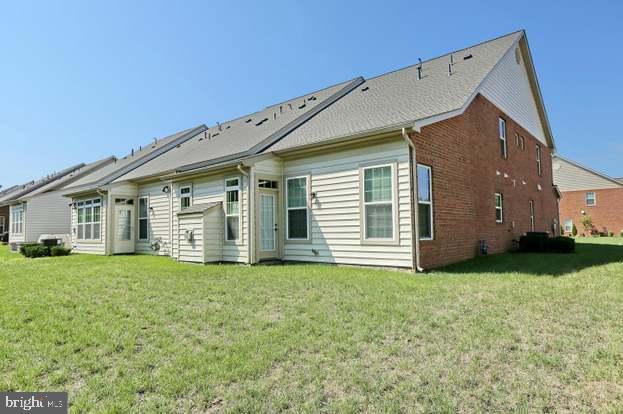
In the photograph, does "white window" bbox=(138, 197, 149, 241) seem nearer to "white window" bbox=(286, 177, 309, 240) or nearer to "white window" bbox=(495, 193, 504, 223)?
"white window" bbox=(286, 177, 309, 240)

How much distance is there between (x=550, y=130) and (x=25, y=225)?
30643mm

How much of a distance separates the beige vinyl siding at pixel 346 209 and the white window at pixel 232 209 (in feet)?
5.01

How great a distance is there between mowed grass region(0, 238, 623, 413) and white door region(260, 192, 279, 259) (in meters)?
3.30

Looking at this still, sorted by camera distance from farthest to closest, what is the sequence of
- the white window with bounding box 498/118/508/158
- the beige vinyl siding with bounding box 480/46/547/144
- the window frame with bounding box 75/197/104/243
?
the window frame with bounding box 75/197/104/243 → the white window with bounding box 498/118/508/158 → the beige vinyl siding with bounding box 480/46/547/144

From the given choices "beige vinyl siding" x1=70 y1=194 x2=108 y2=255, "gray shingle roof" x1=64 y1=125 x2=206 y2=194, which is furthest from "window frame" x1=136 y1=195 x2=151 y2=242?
"gray shingle roof" x1=64 y1=125 x2=206 y2=194

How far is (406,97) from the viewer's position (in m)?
10.8

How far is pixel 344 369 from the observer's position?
3.44 metres

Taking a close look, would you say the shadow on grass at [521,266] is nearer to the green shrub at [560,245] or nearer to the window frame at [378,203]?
the window frame at [378,203]

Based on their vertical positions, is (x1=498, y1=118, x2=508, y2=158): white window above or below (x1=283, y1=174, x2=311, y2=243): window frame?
above

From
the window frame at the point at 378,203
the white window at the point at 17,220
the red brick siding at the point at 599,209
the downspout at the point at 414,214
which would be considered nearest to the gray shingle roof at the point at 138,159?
the white window at the point at 17,220

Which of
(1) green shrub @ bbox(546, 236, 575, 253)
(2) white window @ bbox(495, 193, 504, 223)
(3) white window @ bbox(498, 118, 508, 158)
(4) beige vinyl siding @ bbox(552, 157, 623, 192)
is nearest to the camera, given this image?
(2) white window @ bbox(495, 193, 504, 223)

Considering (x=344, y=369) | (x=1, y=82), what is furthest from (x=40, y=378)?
(x=1, y=82)

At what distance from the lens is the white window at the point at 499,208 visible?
41.3 ft

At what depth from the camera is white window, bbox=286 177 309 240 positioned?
1020cm
